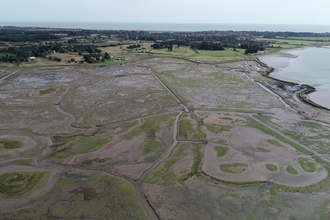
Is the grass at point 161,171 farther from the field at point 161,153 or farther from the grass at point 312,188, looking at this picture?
the grass at point 312,188

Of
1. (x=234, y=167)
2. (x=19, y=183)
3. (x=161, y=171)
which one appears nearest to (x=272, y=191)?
(x=234, y=167)

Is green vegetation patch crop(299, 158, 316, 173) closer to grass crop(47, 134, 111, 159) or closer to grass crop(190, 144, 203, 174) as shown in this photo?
grass crop(190, 144, 203, 174)

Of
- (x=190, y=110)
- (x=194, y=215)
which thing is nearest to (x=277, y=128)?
(x=190, y=110)

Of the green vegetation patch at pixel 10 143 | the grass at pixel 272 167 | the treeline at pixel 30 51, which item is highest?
the treeline at pixel 30 51

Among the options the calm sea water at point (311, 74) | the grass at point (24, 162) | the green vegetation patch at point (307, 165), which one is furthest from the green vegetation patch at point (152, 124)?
the calm sea water at point (311, 74)

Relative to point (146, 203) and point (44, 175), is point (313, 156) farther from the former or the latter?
point (44, 175)

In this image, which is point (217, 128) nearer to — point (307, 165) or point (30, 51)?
point (307, 165)

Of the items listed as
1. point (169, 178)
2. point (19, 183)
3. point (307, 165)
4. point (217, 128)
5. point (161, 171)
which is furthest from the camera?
point (217, 128)
